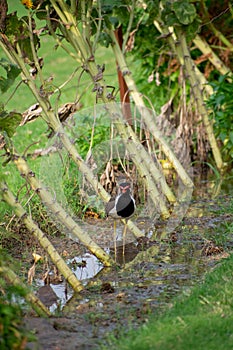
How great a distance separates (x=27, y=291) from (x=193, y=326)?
2.83 ft

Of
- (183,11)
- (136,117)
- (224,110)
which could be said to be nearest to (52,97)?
(224,110)

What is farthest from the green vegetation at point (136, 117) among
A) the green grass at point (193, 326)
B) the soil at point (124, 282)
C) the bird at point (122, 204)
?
the bird at point (122, 204)

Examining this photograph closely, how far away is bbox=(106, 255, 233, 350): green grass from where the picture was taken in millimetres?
3367

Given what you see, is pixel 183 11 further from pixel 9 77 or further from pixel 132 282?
pixel 132 282

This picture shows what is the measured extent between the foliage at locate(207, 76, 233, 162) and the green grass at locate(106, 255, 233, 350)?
3015mm

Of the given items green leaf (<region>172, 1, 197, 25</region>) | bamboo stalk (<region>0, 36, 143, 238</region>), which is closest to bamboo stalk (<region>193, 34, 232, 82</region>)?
green leaf (<region>172, 1, 197, 25</region>)

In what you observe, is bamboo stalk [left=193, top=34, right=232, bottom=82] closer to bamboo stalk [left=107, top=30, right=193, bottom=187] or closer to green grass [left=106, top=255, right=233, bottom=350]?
bamboo stalk [left=107, top=30, right=193, bottom=187]

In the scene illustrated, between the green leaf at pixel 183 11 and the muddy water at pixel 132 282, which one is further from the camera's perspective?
the green leaf at pixel 183 11

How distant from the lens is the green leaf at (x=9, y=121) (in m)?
4.23

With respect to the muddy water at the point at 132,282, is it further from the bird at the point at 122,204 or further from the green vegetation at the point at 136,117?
the bird at the point at 122,204

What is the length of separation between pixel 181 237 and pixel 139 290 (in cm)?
113

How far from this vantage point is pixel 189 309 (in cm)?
383

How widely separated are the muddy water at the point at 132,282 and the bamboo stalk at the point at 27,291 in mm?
80

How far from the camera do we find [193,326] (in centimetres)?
351
